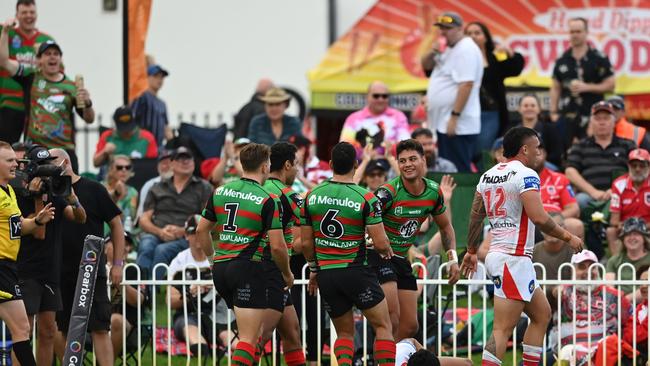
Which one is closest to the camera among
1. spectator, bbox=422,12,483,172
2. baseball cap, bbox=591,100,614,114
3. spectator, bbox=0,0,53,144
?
spectator, bbox=0,0,53,144

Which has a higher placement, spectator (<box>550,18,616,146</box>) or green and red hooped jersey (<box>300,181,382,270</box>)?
spectator (<box>550,18,616,146</box>)

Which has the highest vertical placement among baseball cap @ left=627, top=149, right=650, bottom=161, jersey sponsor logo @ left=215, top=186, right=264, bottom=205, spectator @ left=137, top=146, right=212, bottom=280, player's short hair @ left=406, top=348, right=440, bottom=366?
baseball cap @ left=627, top=149, right=650, bottom=161

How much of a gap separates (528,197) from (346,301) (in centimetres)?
159

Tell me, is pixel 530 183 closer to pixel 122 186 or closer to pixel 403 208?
pixel 403 208

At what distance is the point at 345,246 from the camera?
38.8ft

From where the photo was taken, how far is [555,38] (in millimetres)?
21203

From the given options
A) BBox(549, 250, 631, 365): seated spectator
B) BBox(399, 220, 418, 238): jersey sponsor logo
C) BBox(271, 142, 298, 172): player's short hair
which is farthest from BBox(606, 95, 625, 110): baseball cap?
BBox(271, 142, 298, 172): player's short hair

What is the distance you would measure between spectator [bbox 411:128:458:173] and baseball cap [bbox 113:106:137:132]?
10.8 feet

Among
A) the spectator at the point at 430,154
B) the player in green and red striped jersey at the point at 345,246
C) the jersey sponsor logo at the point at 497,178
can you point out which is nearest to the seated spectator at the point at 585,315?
the jersey sponsor logo at the point at 497,178

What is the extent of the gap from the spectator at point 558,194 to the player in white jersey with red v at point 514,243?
3.73 m

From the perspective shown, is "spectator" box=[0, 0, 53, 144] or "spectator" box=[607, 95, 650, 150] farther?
"spectator" box=[607, 95, 650, 150]

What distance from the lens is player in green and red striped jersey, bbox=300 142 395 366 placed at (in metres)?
11.8

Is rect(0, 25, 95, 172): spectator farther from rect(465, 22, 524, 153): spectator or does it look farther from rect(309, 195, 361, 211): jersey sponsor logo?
rect(309, 195, 361, 211): jersey sponsor logo

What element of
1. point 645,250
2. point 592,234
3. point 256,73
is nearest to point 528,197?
point 645,250
